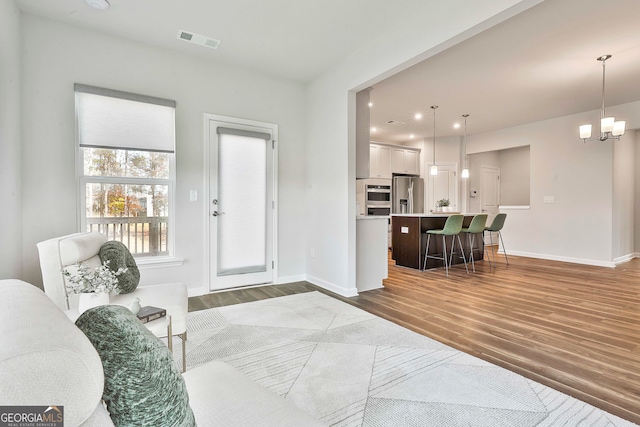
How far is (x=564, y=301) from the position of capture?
11.8 feet

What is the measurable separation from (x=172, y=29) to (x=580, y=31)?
410cm

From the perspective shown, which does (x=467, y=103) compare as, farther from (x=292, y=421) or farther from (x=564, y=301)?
(x=292, y=421)

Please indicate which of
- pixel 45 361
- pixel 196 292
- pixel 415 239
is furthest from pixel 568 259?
pixel 45 361

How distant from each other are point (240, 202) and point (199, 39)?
6.17ft

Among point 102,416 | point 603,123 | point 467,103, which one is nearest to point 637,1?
point 603,123

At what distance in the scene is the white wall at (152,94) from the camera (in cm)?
298

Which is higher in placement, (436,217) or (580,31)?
(580,31)

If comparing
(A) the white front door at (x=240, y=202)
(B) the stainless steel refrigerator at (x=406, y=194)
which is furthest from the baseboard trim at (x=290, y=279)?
(B) the stainless steel refrigerator at (x=406, y=194)

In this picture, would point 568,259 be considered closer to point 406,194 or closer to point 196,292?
point 406,194

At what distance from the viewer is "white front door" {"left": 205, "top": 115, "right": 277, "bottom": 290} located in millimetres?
3941

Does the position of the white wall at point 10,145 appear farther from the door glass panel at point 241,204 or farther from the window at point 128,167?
the door glass panel at point 241,204

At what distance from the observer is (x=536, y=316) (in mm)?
3100

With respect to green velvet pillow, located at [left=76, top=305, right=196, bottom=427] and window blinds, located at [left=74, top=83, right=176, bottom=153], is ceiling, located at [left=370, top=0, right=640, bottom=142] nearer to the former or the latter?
window blinds, located at [left=74, top=83, right=176, bottom=153]

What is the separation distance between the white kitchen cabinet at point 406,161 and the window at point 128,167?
566 centimetres
